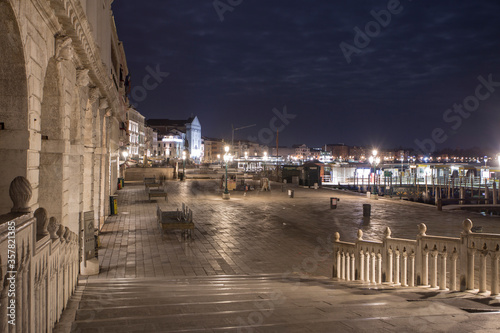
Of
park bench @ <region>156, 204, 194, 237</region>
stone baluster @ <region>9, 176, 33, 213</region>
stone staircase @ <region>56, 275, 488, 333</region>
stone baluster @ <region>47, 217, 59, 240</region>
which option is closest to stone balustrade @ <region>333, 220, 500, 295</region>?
stone staircase @ <region>56, 275, 488, 333</region>

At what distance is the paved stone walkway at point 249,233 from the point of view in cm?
1130

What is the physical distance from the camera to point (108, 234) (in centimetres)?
1562

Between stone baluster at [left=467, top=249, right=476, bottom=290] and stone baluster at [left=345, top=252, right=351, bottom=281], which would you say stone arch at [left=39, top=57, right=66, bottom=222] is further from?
stone baluster at [left=467, top=249, right=476, bottom=290]

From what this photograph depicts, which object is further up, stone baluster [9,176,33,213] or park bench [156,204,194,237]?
stone baluster [9,176,33,213]

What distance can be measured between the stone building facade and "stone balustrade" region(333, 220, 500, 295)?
6793 mm

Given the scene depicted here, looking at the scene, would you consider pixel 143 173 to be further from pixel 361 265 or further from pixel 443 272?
pixel 443 272

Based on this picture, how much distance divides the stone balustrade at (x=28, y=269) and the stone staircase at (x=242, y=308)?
2.23 feet

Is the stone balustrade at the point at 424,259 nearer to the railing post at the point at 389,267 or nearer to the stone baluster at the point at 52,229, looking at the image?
the railing post at the point at 389,267

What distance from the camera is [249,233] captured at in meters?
16.5

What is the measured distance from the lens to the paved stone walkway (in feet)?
37.1

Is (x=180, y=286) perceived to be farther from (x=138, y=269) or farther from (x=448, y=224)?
(x=448, y=224)

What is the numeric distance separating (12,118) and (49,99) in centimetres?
285

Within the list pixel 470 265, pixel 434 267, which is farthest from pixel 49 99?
pixel 470 265

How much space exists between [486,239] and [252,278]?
512 cm
